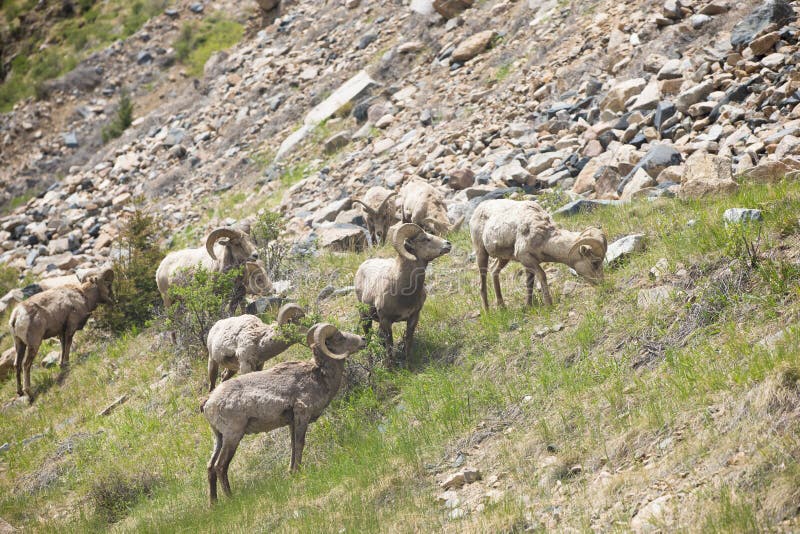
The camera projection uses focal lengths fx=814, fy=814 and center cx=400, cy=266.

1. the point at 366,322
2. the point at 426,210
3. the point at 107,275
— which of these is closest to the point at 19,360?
the point at 107,275

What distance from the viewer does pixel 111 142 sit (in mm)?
31000

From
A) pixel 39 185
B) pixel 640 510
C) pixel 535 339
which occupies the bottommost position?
pixel 39 185

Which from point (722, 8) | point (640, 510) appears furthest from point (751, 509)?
point (722, 8)

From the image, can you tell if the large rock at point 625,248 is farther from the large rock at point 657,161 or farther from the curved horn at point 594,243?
the large rock at point 657,161

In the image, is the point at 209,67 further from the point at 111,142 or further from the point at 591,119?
the point at 591,119

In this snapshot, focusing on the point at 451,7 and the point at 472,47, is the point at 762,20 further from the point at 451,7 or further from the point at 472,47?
the point at 451,7

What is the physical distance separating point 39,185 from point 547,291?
2711 cm

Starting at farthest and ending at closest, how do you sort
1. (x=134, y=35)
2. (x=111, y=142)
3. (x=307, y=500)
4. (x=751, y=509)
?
(x=134, y=35) < (x=111, y=142) < (x=307, y=500) < (x=751, y=509)

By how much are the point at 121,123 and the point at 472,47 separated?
646 inches

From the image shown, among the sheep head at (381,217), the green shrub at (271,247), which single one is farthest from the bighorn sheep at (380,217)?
the green shrub at (271,247)

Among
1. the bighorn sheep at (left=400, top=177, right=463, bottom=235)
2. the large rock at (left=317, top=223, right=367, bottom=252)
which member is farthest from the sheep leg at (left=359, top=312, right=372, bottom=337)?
the large rock at (left=317, top=223, right=367, bottom=252)

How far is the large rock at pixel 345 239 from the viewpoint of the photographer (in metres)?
14.1

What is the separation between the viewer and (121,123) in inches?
1246

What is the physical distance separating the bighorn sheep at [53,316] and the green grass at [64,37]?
24.8 m
